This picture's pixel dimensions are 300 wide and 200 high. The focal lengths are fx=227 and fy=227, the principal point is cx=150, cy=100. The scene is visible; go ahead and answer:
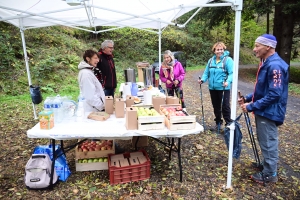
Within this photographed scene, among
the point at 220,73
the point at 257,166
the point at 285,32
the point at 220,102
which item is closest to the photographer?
the point at 257,166

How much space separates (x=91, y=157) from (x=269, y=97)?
95.7 inches

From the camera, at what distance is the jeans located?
271cm

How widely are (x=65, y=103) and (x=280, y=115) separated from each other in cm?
263

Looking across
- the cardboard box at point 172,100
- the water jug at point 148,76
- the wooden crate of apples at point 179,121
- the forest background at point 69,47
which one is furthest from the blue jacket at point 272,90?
the forest background at point 69,47

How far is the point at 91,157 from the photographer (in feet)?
10.6

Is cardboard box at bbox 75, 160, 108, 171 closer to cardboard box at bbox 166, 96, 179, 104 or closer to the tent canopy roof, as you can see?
cardboard box at bbox 166, 96, 179, 104

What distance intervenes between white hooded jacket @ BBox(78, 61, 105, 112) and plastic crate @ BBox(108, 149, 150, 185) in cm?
79

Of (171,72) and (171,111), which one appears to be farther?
(171,72)

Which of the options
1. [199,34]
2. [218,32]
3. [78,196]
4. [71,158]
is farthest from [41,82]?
[218,32]

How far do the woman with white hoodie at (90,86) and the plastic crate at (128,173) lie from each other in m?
0.80

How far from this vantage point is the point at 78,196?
2.74 metres

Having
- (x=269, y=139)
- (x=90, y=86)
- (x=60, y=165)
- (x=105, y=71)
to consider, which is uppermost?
(x=105, y=71)

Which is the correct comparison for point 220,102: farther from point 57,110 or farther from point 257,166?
point 57,110

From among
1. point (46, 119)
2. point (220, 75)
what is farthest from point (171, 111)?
point (220, 75)
